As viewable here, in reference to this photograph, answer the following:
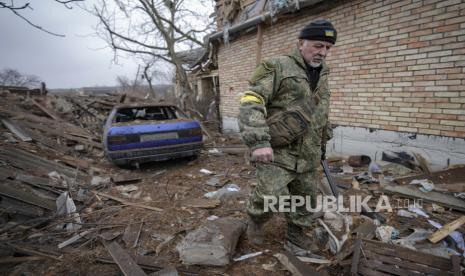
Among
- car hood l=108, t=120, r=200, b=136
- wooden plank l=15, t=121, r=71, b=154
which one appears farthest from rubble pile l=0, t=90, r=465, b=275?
car hood l=108, t=120, r=200, b=136

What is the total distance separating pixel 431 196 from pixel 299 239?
2.03m

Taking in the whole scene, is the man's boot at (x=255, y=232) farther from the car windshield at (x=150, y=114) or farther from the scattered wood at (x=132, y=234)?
the car windshield at (x=150, y=114)

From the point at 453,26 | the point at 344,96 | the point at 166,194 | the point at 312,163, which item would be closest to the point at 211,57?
the point at 344,96

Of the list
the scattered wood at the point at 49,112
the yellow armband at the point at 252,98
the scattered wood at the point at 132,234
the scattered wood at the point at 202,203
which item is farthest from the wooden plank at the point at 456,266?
the scattered wood at the point at 49,112

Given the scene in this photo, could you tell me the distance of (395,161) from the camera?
441cm

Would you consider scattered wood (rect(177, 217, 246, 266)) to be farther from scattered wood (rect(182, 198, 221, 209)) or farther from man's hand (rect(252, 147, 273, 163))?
scattered wood (rect(182, 198, 221, 209))

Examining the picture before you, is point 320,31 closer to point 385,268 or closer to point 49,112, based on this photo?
point 385,268

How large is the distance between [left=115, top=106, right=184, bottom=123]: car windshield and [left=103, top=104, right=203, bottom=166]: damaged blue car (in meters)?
0.47

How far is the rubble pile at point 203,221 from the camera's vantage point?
7.47ft

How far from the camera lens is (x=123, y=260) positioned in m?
2.37

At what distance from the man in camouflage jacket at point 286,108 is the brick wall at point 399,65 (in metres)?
2.61

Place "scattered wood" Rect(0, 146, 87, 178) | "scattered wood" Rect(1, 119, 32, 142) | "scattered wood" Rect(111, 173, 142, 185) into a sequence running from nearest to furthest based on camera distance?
"scattered wood" Rect(0, 146, 87, 178) < "scattered wood" Rect(111, 173, 142, 185) < "scattered wood" Rect(1, 119, 32, 142)

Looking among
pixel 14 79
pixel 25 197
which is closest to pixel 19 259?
pixel 25 197

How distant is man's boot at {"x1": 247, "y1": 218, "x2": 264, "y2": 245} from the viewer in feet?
8.21
